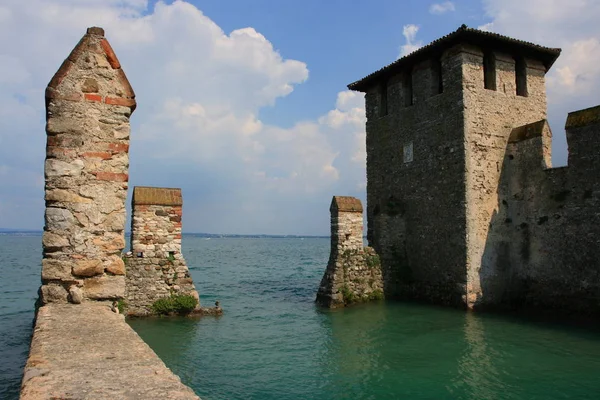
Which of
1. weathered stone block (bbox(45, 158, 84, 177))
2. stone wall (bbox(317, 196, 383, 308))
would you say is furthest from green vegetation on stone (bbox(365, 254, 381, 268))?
weathered stone block (bbox(45, 158, 84, 177))

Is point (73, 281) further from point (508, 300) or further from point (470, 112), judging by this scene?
point (508, 300)

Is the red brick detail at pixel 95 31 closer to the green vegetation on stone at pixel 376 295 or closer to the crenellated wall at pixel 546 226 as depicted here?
the crenellated wall at pixel 546 226

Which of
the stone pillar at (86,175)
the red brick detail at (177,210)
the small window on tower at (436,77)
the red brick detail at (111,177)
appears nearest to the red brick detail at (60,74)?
the stone pillar at (86,175)

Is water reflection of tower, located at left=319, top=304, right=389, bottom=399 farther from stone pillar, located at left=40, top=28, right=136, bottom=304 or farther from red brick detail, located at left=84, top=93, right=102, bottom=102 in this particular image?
red brick detail, located at left=84, top=93, right=102, bottom=102

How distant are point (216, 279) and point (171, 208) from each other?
47.2ft

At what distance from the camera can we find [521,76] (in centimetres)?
1560

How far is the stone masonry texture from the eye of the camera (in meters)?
12.9

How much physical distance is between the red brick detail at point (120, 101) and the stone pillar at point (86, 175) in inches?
0.4

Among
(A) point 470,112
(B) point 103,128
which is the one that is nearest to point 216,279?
(A) point 470,112

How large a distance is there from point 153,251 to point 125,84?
8252 mm

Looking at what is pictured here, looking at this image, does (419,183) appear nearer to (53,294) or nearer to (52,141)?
(52,141)

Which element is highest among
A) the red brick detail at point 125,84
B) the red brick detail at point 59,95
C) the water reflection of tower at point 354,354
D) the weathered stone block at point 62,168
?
the red brick detail at point 125,84

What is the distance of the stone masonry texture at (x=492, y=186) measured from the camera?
42.4 ft

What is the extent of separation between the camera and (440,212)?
15148mm
